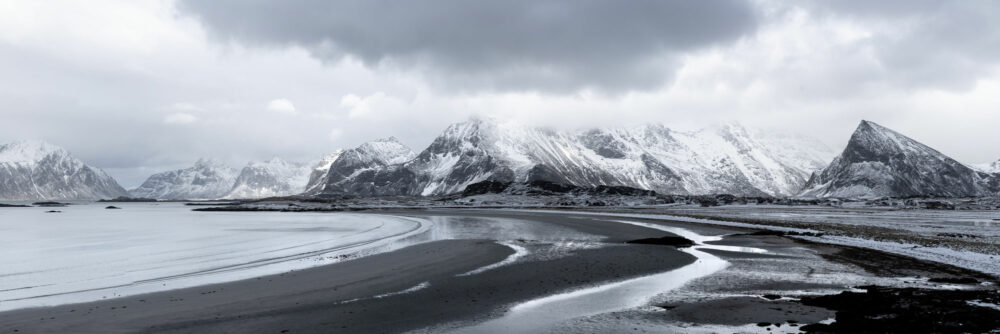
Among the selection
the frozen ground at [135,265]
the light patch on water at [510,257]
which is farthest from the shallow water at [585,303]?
the frozen ground at [135,265]

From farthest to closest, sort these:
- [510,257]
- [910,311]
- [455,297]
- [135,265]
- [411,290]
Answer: [510,257] < [135,265] < [411,290] < [455,297] < [910,311]

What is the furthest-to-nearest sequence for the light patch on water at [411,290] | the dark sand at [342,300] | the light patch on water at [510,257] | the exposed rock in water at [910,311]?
the light patch on water at [510,257]
the light patch on water at [411,290]
the dark sand at [342,300]
the exposed rock in water at [910,311]

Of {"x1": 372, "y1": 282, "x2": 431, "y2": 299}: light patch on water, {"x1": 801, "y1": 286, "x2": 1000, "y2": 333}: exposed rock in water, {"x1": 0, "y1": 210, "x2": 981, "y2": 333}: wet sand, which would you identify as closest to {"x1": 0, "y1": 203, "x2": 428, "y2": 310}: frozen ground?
{"x1": 0, "y1": 210, "x2": 981, "y2": 333}: wet sand

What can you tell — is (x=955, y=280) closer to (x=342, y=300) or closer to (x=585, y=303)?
(x=585, y=303)

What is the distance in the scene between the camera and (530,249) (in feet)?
119

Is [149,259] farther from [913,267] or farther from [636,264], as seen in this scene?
[913,267]

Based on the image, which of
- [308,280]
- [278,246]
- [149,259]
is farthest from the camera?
[278,246]

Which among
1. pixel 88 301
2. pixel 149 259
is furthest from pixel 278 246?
pixel 88 301

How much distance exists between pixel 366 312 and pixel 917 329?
44.6 feet

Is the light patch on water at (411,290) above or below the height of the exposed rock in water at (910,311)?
below

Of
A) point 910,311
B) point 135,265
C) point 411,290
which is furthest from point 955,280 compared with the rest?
point 135,265

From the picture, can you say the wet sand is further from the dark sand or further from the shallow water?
the shallow water

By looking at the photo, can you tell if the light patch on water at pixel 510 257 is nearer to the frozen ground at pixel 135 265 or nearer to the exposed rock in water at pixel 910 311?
the frozen ground at pixel 135 265

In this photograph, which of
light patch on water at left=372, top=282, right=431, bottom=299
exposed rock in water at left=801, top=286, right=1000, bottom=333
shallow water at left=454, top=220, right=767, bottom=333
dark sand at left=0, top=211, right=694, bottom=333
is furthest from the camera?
light patch on water at left=372, top=282, right=431, bottom=299
